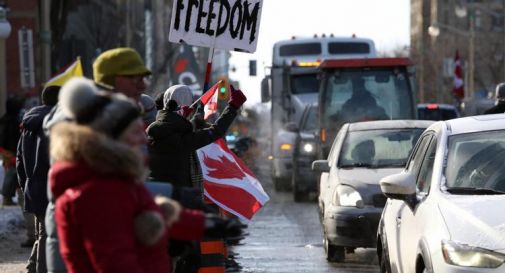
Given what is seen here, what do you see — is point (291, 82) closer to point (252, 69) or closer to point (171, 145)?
point (252, 69)

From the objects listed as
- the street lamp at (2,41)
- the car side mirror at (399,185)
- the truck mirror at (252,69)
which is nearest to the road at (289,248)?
the car side mirror at (399,185)

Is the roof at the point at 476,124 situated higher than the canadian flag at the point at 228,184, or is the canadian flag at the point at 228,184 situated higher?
the roof at the point at 476,124

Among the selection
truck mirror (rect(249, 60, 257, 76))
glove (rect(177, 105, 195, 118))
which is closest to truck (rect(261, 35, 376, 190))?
truck mirror (rect(249, 60, 257, 76))

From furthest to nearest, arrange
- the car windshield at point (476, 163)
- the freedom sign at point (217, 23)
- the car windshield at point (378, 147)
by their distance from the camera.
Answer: the car windshield at point (378, 147)
the freedom sign at point (217, 23)
the car windshield at point (476, 163)

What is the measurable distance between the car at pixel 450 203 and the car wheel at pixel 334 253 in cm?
389

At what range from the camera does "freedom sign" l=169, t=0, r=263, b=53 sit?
1221 centimetres

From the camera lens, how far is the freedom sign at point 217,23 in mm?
12211

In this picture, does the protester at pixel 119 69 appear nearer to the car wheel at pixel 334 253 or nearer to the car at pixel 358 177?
the car at pixel 358 177

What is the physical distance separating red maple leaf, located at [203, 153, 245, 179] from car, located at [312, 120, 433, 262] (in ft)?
6.98

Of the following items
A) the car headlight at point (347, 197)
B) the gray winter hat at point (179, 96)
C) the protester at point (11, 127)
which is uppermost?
the gray winter hat at point (179, 96)

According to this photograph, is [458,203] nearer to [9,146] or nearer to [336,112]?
[9,146]

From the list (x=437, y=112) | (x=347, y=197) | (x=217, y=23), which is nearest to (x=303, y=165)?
(x=437, y=112)

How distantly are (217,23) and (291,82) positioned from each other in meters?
18.5

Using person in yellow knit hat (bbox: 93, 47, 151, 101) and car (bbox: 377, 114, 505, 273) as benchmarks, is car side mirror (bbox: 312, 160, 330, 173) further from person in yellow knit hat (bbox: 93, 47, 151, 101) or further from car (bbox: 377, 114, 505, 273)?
person in yellow knit hat (bbox: 93, 47, 151, 101)
